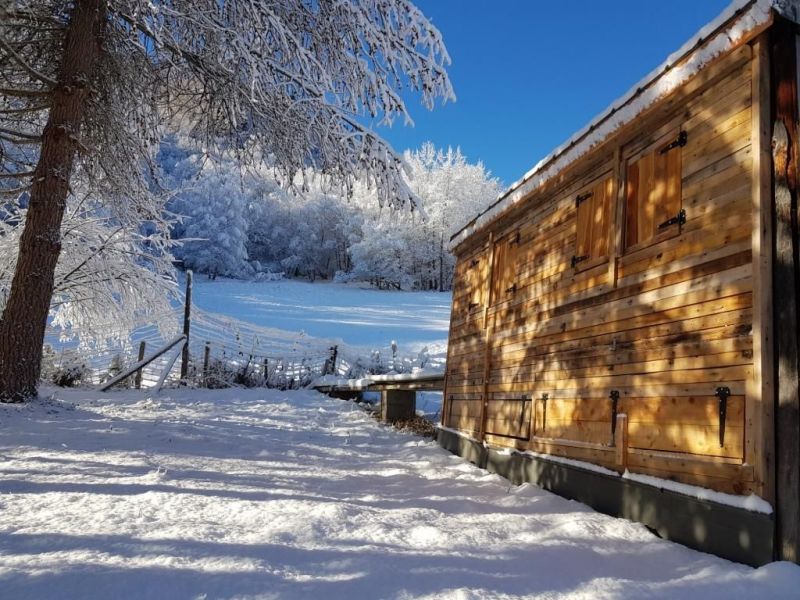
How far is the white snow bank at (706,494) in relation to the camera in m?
3.15

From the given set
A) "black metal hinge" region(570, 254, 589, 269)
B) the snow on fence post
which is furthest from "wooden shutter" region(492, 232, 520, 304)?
the snow on fence post

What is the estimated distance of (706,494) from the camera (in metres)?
3.50

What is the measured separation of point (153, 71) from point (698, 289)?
324 inches

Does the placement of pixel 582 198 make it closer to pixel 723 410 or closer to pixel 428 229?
pixel 723 410

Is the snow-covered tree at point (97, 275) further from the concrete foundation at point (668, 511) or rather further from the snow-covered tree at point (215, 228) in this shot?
the snow-covered tree at point (215, 228)

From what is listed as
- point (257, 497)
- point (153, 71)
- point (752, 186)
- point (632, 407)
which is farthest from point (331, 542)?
point (153, 71)

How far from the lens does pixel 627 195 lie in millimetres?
4980

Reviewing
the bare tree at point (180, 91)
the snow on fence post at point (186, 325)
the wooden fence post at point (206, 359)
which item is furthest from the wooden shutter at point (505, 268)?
the snow on fence post at point (186, 325)

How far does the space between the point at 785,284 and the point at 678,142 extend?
1673 millimetres

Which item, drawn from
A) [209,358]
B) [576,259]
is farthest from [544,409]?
[209,358]

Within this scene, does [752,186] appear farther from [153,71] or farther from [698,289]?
[153,71]

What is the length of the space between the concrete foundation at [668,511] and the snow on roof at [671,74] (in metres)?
3.29

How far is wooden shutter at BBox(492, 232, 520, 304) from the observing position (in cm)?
717

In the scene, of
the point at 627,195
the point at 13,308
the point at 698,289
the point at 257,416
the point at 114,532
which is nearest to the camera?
the point at 114,532
